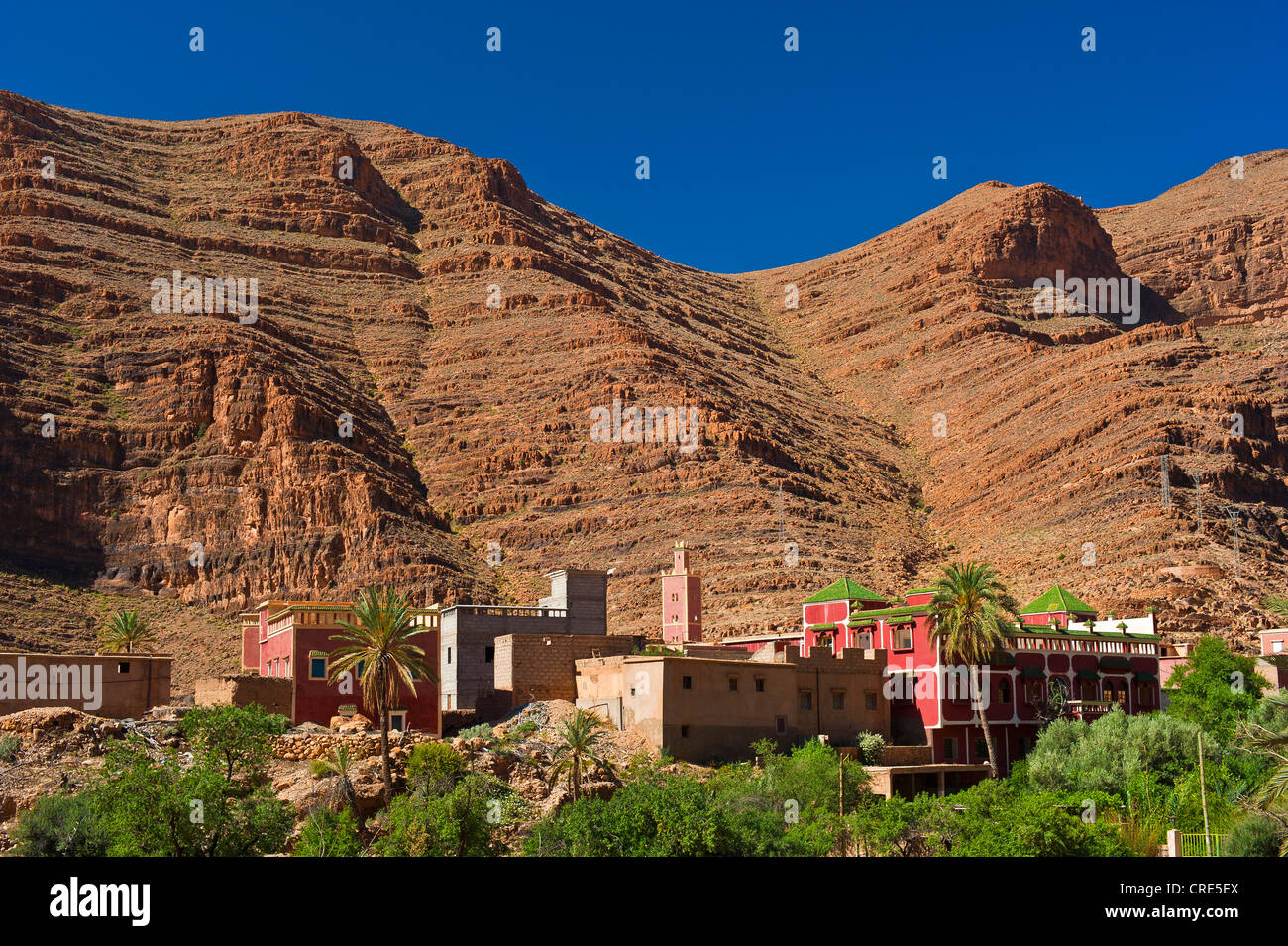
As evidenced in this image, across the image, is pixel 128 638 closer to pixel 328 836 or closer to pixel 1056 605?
pixel 328 836

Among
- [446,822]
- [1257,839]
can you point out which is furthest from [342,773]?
[1257,839]

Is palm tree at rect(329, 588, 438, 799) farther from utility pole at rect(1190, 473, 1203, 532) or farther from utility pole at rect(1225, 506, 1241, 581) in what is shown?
utility pole at rect(1190, 473, 1203, 532)

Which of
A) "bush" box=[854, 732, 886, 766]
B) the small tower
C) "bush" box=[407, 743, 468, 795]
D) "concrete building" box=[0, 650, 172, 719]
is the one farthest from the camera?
the small tower

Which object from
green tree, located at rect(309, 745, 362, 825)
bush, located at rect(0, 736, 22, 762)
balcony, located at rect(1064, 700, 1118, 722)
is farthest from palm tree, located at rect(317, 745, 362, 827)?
balcony, located at rect(1064, 700, 1118, 722)

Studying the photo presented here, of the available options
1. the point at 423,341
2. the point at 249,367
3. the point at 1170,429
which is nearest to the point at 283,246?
the point at 423,341

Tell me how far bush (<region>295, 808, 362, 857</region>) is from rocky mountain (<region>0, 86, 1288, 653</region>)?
5156 centimetres

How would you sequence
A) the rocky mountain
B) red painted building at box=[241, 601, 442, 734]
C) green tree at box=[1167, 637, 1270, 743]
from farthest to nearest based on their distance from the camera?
the rocky mountain
green tree at box=[1167, 637, 1270, 743]
red painted building at box=[241, 601, 442, 734]

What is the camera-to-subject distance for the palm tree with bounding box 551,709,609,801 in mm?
40344

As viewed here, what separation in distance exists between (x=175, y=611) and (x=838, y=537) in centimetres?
4729

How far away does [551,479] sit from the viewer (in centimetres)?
11669

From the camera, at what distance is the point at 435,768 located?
129 ft

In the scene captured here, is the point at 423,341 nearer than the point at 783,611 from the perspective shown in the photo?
No

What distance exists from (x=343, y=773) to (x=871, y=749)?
65.8ft
